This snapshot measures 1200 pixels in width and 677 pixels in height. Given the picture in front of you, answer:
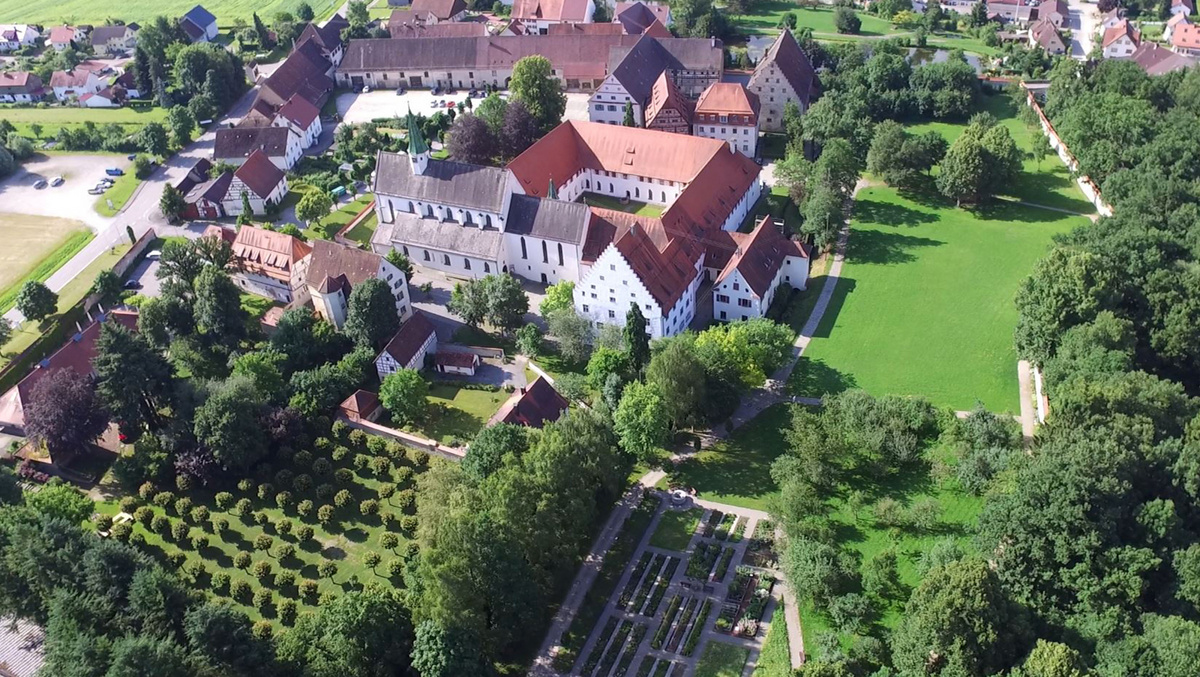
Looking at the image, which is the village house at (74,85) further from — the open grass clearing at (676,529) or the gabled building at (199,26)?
the open grass clearing at (676,529)

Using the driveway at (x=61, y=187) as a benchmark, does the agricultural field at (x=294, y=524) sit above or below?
above

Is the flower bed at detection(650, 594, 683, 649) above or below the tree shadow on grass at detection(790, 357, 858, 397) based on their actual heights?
below

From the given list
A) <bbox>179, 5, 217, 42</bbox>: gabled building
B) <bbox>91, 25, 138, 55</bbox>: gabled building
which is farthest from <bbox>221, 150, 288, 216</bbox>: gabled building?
<bbox>91, 25, 138, 55</bbox>: gabled building

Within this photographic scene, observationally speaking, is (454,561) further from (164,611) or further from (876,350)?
(876,350)

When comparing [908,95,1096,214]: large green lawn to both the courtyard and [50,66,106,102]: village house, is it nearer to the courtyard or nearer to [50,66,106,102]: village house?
the courtyard

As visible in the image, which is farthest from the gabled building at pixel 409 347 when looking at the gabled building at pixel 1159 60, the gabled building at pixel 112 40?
the gabled building at pixel 112 40

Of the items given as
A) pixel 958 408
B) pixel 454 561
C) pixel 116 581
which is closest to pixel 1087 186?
pixel 958 408
